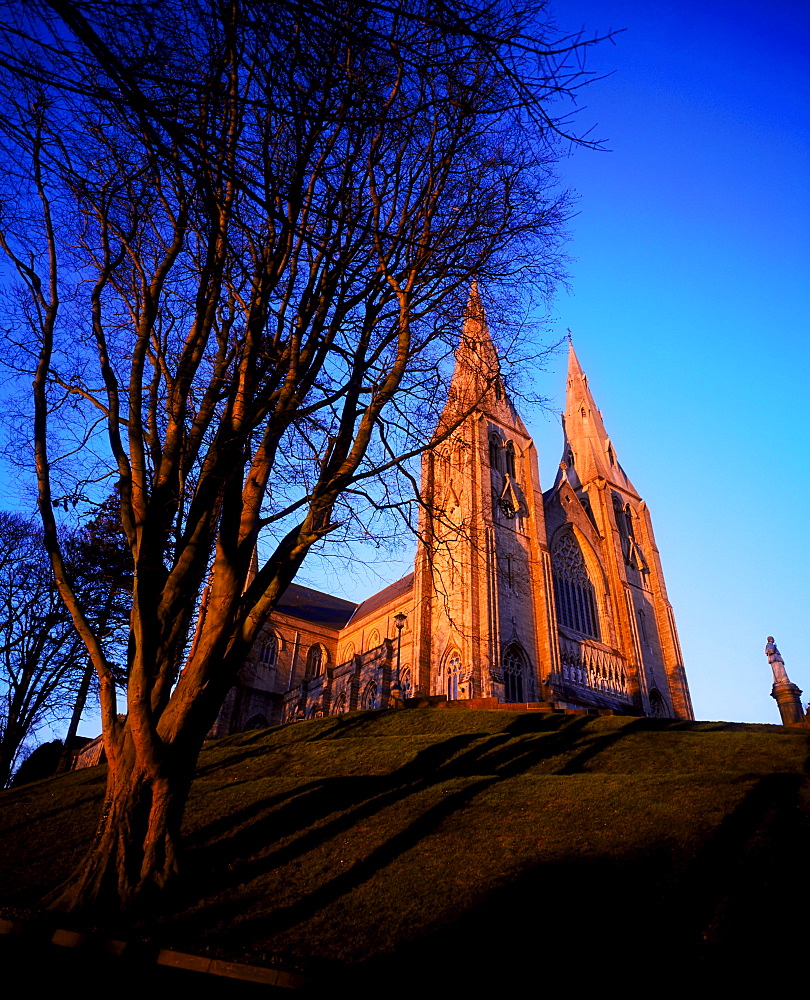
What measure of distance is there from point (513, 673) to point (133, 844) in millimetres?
20444

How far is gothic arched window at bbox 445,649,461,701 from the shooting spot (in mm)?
22688

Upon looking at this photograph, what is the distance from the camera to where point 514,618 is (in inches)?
990

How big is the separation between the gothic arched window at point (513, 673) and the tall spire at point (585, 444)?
1667 centimetres

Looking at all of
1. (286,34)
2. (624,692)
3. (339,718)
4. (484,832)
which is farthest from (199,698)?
(624,692)

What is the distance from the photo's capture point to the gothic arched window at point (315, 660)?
39.3 metres

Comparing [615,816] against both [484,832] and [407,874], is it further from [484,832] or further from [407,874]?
[407,874]

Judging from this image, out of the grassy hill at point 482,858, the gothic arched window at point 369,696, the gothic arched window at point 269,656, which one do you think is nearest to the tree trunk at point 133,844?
the grassy hill at point 482,858

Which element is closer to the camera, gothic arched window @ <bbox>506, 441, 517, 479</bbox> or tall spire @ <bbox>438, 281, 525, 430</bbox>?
tall spire @ <bbox>438, 281, 525, 430</bbox>

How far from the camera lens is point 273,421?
6492mm

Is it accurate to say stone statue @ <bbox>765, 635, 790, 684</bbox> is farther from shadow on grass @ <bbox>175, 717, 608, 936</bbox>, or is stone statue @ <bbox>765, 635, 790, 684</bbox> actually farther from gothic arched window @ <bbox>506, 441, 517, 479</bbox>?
shadow on grass @ <bbox>175, 717, 608, 936</bbox>

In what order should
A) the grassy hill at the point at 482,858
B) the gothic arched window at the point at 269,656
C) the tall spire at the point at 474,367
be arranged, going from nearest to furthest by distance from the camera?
the grassy hill at the point at 482,858, the tall spire at the point at 474,367, the gothic arched window at the point at 269,656

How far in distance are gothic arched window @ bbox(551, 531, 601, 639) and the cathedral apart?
8 cm

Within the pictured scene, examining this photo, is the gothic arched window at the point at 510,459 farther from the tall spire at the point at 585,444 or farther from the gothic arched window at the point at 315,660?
the gothic arched window at the point at 315,660

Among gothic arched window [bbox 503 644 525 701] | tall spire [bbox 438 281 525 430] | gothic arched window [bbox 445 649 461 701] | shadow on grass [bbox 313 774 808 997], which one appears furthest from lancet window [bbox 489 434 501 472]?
shadow on grass [bbox 313 774 808 997]
